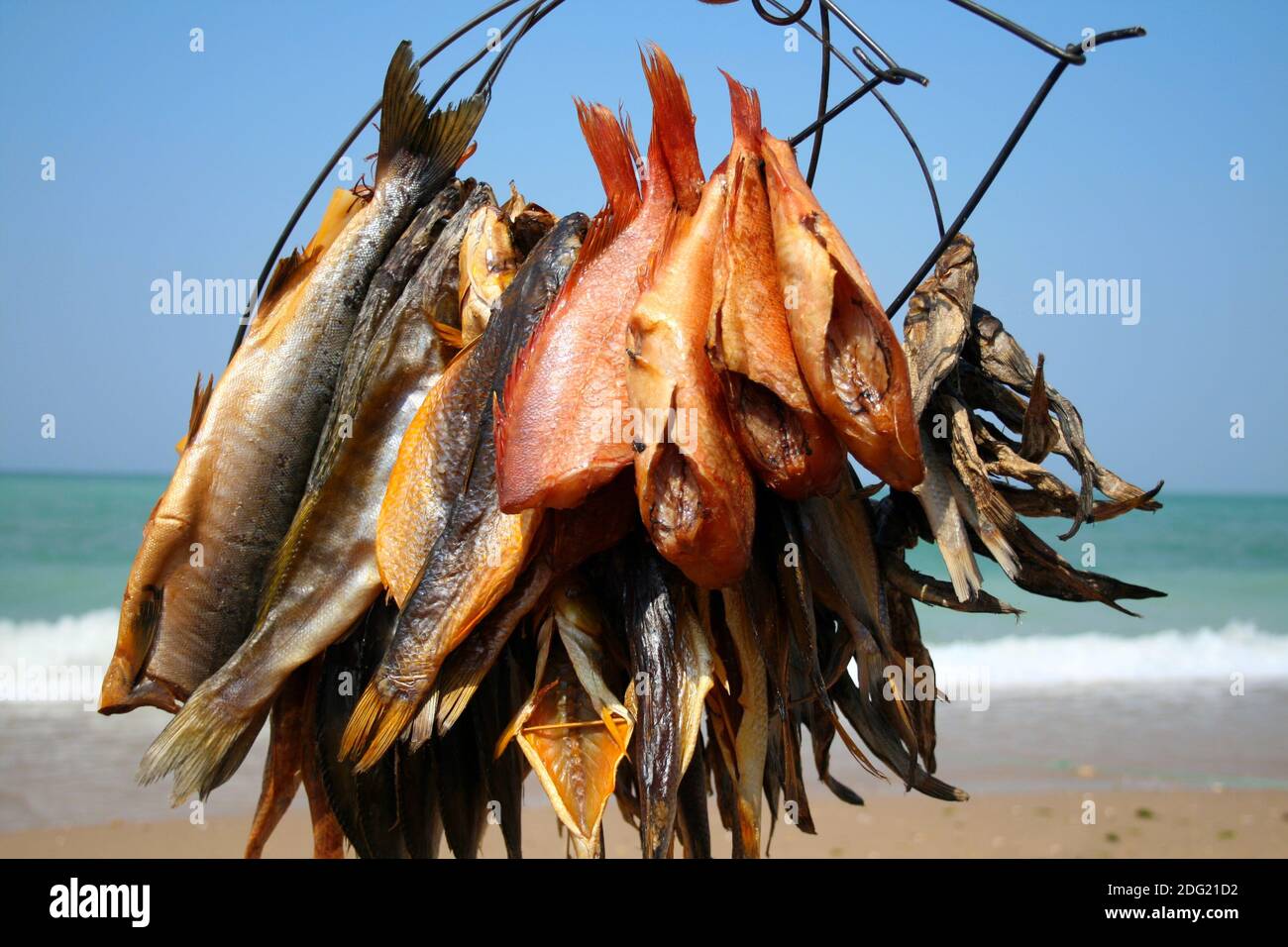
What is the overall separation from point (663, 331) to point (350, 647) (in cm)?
90

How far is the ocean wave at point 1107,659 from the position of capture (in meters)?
10.8

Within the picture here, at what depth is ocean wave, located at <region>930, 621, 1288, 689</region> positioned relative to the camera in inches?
424

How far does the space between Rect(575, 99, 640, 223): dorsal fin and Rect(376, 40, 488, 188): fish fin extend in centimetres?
48

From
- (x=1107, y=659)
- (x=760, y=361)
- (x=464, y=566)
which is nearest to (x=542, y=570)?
(x=464, y=566)

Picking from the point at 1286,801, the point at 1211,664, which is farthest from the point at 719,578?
the point at 1211,664

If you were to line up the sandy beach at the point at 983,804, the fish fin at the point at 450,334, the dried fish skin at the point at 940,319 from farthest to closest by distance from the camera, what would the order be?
the sandy beach at the point at 983,804 → the fish fin at the point at 450,334 → the dried fish skin at the point at 940,319

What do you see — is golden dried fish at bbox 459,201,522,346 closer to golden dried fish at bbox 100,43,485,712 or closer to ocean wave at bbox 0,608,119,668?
golden dried fish at bbox 100,43,485,712

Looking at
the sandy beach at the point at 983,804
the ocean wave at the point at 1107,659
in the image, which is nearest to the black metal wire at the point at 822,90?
the sandy beach at the point at 983,804

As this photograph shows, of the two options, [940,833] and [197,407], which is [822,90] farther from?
[940,833]

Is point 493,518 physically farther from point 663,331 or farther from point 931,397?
point 931,397

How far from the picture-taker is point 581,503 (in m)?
1.89

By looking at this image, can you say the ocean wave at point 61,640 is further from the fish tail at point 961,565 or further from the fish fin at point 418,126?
the fish tail at point 961,565

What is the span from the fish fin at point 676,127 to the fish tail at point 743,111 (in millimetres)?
75

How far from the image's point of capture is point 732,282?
1.79 m
